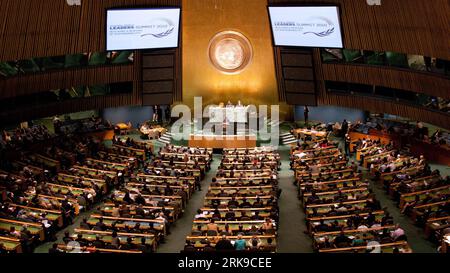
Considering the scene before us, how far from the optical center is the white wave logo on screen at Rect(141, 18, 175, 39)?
26188 millimetres

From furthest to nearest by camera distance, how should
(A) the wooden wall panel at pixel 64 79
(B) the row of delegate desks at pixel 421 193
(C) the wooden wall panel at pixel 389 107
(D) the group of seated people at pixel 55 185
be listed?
(A) the wooden wall panel at pixel 64 79, (C) the wooden wall panel at pixel 389 107, (D) the group of seated people at pixel 55 185, (B) the row of delegate desks at pixel 421 193

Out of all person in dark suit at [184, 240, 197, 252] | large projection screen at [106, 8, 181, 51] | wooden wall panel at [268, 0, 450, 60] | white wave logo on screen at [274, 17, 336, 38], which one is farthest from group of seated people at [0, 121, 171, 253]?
wooden wall panel at [268, 0, 450, 60]

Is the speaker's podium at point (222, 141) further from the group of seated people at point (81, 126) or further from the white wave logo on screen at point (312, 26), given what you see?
the white wave logo on screen at point (312, 26)

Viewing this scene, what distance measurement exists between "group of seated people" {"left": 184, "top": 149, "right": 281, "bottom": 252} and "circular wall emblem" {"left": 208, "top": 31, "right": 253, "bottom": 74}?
8.94m

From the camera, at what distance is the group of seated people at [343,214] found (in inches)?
574

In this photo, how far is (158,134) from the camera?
30156 mm

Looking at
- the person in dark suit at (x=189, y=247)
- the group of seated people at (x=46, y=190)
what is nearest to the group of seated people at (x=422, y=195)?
the person in dark suit at (x=189, y=247)

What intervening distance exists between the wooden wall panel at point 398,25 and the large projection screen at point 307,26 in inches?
17.8

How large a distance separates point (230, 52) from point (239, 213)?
15.6 metres

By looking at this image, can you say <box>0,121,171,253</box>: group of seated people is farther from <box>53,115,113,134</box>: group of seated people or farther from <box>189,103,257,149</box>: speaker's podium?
<box>189,103,257,149</box>: speaker's podium
